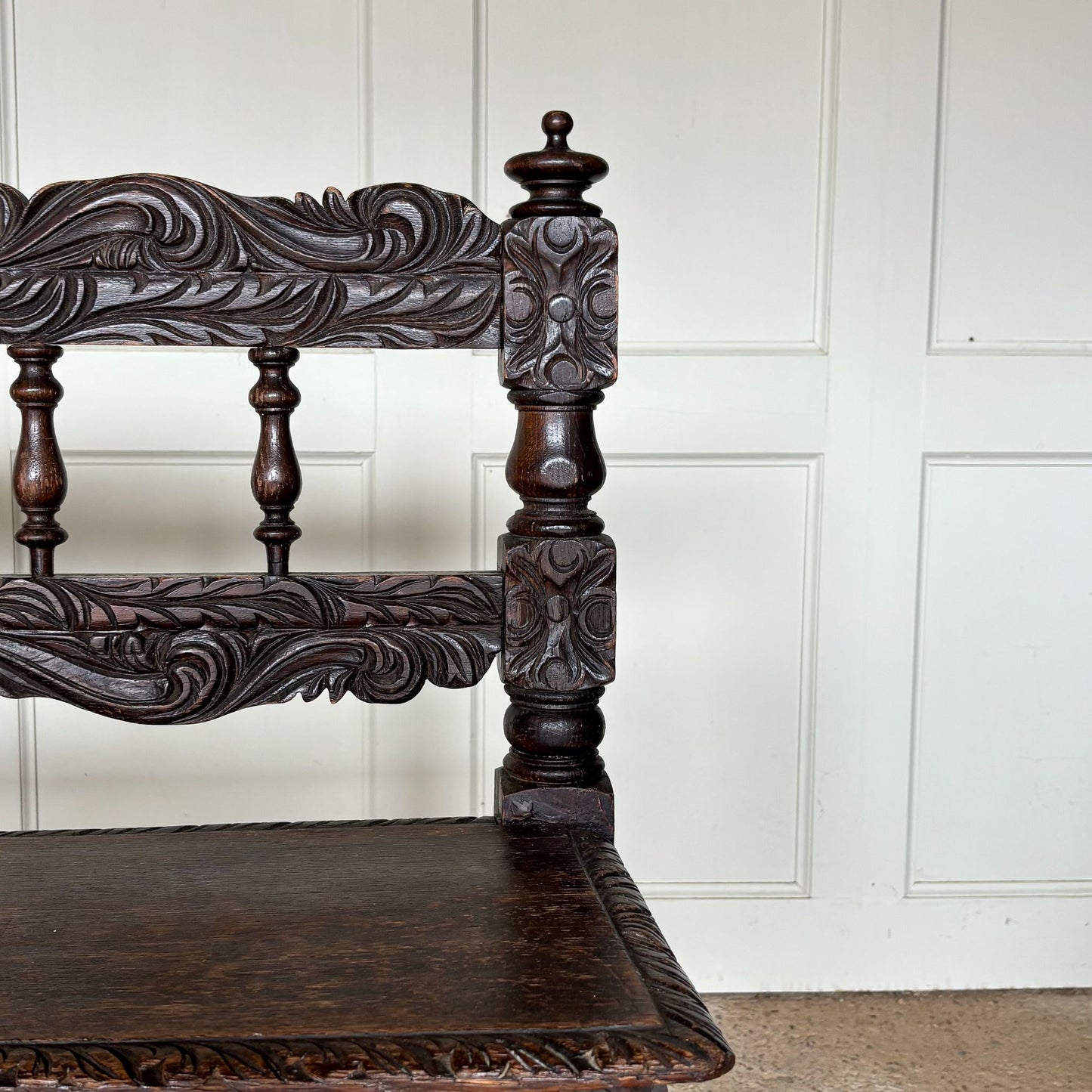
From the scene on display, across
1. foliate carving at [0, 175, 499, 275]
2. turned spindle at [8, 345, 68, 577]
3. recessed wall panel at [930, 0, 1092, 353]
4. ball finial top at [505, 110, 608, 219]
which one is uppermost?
recessed wall panel at [930, 0, 1092, 353]

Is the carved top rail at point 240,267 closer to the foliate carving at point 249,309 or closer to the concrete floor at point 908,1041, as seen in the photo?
the foliate carving at point 249,309

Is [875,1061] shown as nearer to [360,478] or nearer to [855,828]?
[855,828]

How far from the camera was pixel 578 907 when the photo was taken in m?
0.73

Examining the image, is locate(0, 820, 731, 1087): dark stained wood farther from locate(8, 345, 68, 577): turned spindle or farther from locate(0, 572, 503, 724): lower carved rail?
locate(8, 345, 68, 577): turned spindle

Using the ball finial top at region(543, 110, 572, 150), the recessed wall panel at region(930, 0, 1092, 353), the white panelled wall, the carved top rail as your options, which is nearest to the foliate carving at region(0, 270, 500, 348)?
the carved top rail

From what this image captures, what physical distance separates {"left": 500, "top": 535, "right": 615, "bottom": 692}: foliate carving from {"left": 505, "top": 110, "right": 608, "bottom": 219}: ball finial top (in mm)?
241

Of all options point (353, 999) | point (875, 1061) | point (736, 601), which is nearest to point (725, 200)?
Result: point (736, 601)

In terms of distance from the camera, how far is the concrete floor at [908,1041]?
5.36 ft

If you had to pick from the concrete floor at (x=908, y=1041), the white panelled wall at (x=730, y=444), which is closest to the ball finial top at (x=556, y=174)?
the white panelled wall at (x=730, y=444)

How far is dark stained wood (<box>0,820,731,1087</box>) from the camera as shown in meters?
0.56

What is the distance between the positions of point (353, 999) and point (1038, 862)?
1.62 meters

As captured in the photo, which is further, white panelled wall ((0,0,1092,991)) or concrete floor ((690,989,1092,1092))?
white panelled wall ((0,0,1092,991))

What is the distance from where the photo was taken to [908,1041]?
175cm

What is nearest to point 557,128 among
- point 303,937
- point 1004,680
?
point 303,937
